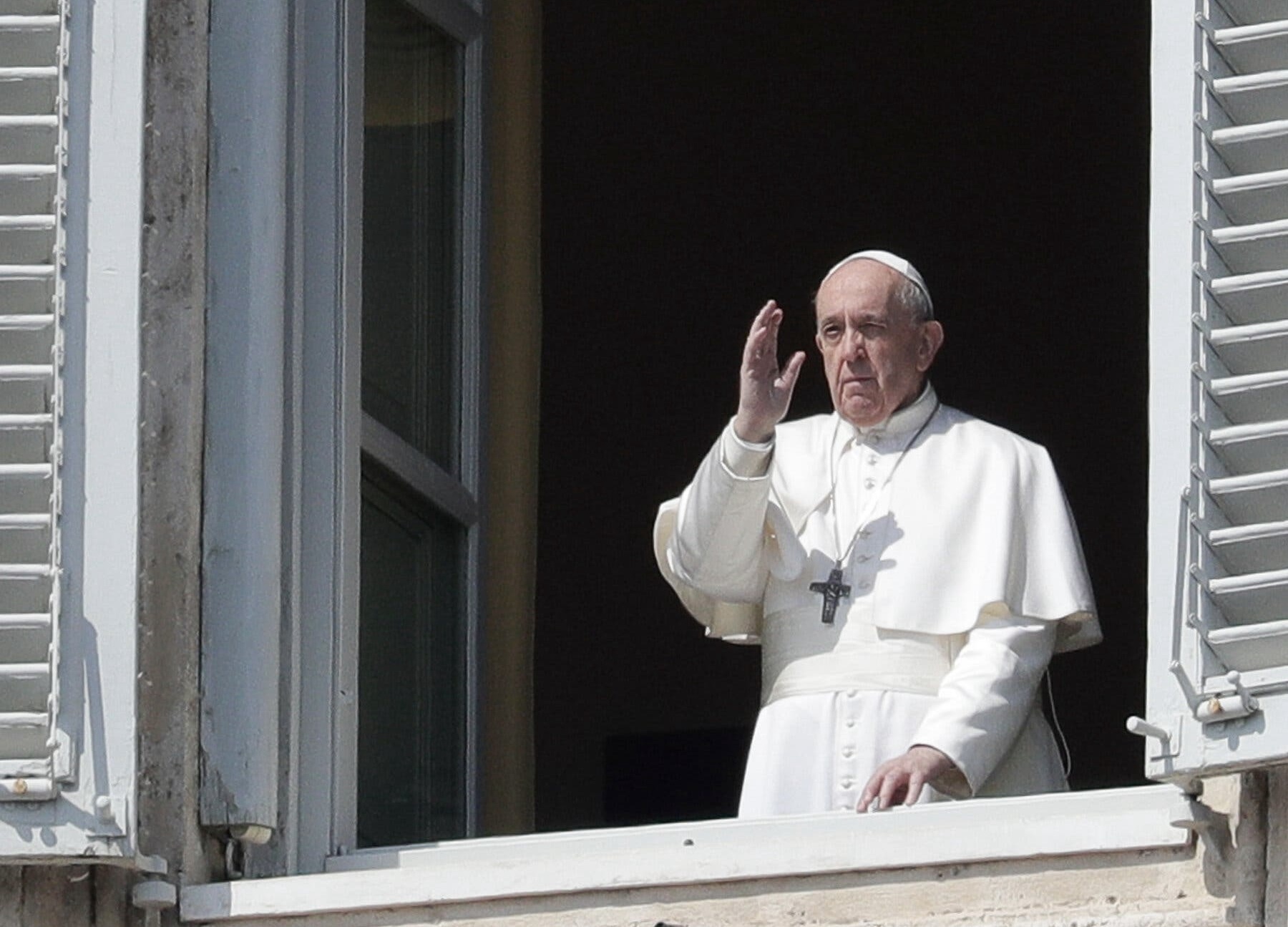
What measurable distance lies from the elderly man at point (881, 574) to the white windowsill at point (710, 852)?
1.55ft

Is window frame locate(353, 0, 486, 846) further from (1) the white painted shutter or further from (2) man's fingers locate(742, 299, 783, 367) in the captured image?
(1) the white painted shutter

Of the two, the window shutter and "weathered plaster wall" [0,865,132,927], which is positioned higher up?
the window shutter

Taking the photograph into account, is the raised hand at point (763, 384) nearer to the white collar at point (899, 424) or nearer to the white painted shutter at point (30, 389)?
the white collar at point (899, 424)

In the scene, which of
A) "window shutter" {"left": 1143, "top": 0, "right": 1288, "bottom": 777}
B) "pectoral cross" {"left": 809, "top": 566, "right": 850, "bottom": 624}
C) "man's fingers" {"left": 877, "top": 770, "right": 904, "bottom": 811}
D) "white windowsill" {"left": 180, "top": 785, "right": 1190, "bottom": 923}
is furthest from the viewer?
"pectoral cross" {"left": 809, "top": 566, "right": 850, "bottom": 624}

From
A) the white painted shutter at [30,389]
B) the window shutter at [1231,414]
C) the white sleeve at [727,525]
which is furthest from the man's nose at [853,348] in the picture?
the white painted shutter at [30,389]

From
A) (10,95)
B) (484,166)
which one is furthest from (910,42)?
(10,95)

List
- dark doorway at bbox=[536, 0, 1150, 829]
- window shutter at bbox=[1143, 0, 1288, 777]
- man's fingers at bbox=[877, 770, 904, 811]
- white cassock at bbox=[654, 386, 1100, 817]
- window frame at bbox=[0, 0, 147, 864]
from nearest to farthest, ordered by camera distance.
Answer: window shutter at bbox=[1143, 0, 1288, 777] → window frame at bbox=[0, 0, 147, 864] → man's fingers at bbox=[877, 770, 904, 811] → white cassock at bbox=[654, 386, 1100, 817] → dark doorway at bbox=[536, 0, 1150, 829]

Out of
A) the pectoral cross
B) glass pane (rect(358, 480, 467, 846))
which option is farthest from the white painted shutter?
the pectoral cross

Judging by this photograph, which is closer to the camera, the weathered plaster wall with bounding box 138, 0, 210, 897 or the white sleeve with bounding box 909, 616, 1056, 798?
the weathered plaster wall with bounding box 138, 0, 210, 897

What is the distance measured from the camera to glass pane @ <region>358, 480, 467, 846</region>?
5.49 m

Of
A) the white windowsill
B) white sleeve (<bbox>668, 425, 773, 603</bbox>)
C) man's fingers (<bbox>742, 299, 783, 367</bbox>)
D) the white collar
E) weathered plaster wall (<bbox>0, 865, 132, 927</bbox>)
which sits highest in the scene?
man's fingers (<bbox>742, 299, 783, 367</bbox>)

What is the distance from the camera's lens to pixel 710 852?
4625 mm

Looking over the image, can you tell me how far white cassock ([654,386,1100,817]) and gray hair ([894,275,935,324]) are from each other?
20 cm

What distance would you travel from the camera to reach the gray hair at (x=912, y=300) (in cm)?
563
